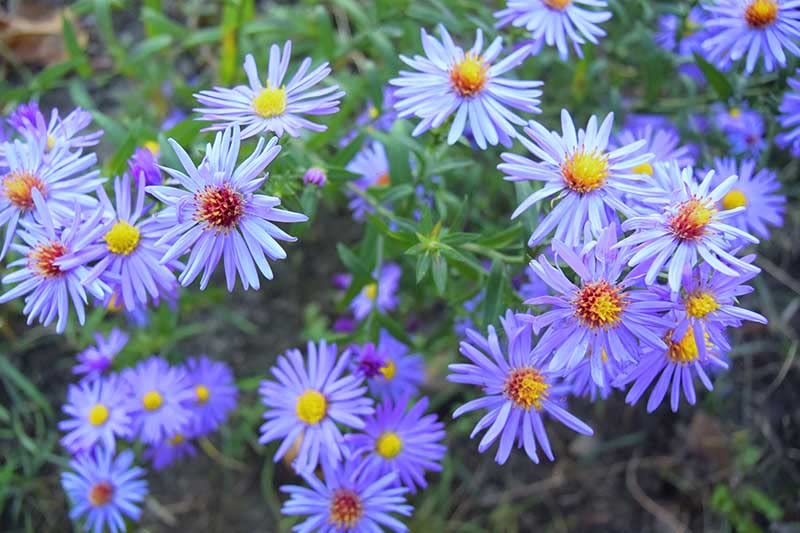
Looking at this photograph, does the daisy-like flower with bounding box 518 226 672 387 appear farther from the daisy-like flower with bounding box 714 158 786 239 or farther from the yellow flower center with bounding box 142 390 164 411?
the yellow flower center with bounding box 142 390 164 411

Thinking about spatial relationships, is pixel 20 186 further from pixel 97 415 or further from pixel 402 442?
pixel 402 442

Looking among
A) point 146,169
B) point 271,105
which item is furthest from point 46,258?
point 271,105

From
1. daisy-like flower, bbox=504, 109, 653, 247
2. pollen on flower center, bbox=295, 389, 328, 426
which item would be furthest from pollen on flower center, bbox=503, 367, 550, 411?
pollen on flower center, bbox=295, 389, 328, 426

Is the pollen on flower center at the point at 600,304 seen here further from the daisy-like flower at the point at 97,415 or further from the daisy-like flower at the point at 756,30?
the daisy-like flower at the point at 97,415

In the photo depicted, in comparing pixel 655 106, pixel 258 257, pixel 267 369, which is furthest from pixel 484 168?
pixel 258 257

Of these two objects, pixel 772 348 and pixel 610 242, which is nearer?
pixel 610 242

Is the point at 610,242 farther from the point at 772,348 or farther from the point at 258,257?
the point at 772,348

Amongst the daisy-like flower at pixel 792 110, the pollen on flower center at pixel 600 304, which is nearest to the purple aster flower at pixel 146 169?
the pollen on flower center at pixel 600 304
